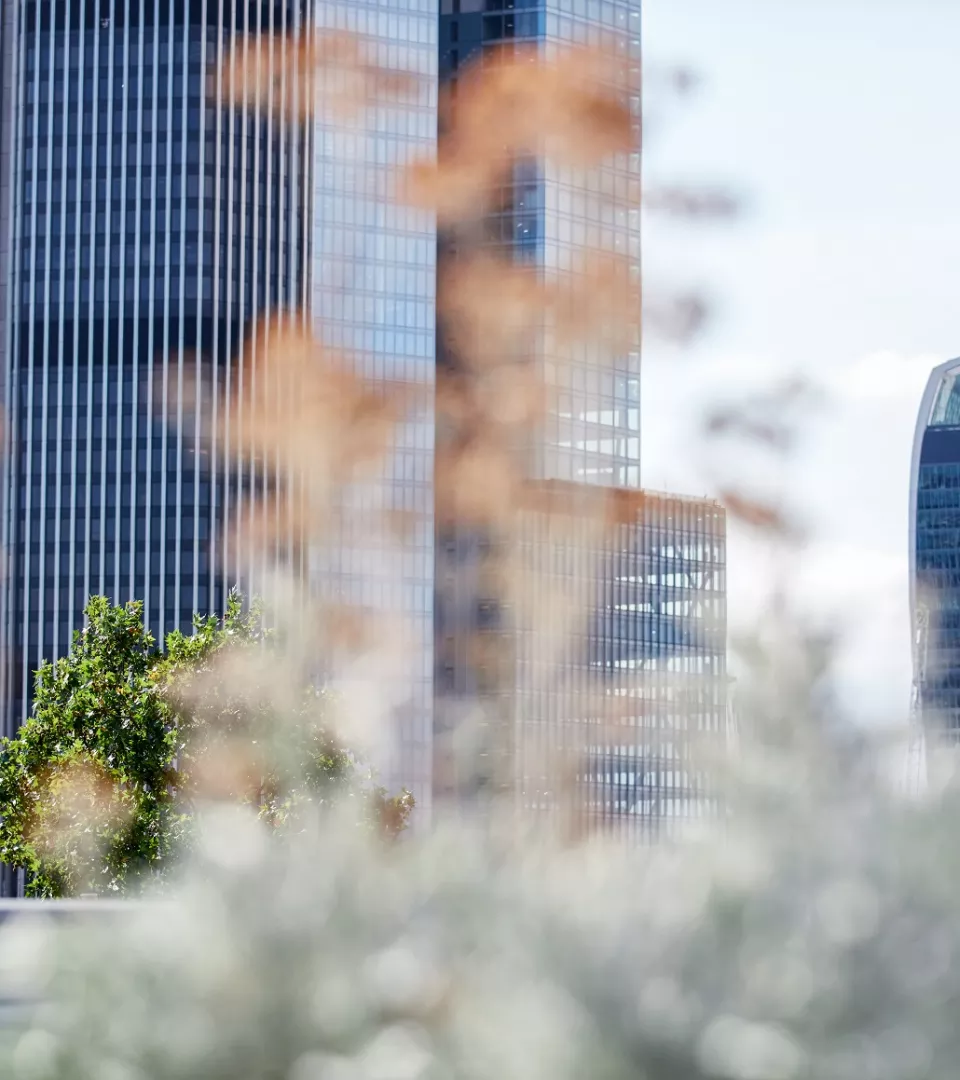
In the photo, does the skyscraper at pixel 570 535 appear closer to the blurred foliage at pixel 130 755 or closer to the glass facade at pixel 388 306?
the glass facade at pixel 388 306

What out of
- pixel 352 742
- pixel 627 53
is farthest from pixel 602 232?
pixel 352 742

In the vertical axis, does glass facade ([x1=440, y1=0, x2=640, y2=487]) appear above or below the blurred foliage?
above

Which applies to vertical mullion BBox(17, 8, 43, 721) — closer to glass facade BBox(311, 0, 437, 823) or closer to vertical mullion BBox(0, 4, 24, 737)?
vertical mullion BBox(0, 4, 24, 737)

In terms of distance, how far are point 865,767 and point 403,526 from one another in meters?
144

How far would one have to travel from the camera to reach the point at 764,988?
663 centimetres

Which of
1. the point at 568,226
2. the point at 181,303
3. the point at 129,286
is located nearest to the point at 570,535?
the point at 568,226

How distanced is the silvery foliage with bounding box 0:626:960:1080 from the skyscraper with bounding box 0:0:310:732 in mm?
116151

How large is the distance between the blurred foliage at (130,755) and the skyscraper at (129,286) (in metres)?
68.1

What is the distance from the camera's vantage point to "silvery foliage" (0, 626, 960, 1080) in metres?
6.59

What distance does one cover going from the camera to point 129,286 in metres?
124

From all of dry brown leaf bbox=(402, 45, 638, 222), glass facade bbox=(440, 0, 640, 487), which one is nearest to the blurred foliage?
dry brown leaf bbox=(402, 45, 638, 222)

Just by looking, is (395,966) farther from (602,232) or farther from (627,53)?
(602,232)

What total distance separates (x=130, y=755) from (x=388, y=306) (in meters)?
90.0

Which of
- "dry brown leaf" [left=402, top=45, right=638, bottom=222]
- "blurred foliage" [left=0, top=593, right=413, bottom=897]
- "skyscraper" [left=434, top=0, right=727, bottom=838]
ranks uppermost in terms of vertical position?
"dry brown leaf" [left=402, top=45, right=638, bottom=222]
